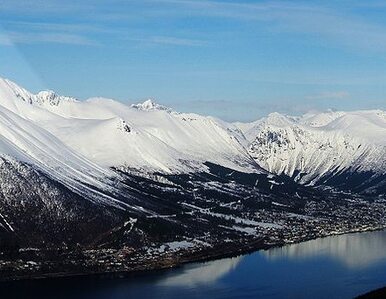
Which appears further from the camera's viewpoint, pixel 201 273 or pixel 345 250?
pixel 345 250

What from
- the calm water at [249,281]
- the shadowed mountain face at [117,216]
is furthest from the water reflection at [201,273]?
the shadowed mountain face at [117,216]

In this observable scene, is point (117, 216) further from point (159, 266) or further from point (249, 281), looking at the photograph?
point (249, 281)

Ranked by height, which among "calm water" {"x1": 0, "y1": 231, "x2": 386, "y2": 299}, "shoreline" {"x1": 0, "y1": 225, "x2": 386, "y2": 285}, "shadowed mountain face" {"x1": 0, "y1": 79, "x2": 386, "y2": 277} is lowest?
"calm water" {"x1": 0, "y1": 231, "x2": 386, "y2": 299}

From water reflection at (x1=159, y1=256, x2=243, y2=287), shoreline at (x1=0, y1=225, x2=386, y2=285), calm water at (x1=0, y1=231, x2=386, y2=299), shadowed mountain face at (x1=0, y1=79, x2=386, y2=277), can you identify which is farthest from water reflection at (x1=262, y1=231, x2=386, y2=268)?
water reflection at (x1=159, y1=256, x2=243, y2=287)

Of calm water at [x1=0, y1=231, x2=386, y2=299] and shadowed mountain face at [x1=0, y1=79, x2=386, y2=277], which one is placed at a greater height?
shadowed mountain face at [x1=0, y1=79, x2=386, y2=277]

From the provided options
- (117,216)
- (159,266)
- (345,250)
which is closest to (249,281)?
(159,266)

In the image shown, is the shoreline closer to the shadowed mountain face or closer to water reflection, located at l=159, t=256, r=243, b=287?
the shadowed mountain face
